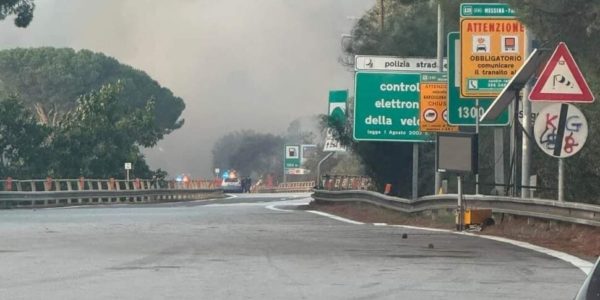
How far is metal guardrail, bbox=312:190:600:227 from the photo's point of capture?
1759 cm

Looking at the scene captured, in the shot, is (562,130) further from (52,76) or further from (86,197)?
(52,76)

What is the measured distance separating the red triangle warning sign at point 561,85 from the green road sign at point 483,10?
6859mm

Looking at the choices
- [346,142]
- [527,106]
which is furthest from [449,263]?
[346,142]

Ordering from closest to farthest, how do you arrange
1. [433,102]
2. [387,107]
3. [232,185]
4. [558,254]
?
[558,254] → [433,102] → [387,107] → [232,185]

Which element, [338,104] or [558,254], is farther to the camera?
[338,104]

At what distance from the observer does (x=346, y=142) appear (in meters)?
46.5

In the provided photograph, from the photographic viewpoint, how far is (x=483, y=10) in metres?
23.7

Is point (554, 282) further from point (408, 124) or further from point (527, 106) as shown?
point (408, 124)

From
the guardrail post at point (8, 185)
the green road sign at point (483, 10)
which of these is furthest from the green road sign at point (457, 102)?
the guardrail post at point (8, 185)

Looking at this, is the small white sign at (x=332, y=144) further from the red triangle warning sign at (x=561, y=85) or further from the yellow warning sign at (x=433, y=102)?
the red triangle warning sign at (x=561, y=85)

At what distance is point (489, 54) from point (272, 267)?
1233 cm

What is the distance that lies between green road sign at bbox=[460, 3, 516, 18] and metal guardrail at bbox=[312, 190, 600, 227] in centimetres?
338

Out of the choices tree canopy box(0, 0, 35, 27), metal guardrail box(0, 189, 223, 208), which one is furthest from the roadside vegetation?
tree canopy box(0, 0, 35, 27)

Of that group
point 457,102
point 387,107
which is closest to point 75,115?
point 387,107
